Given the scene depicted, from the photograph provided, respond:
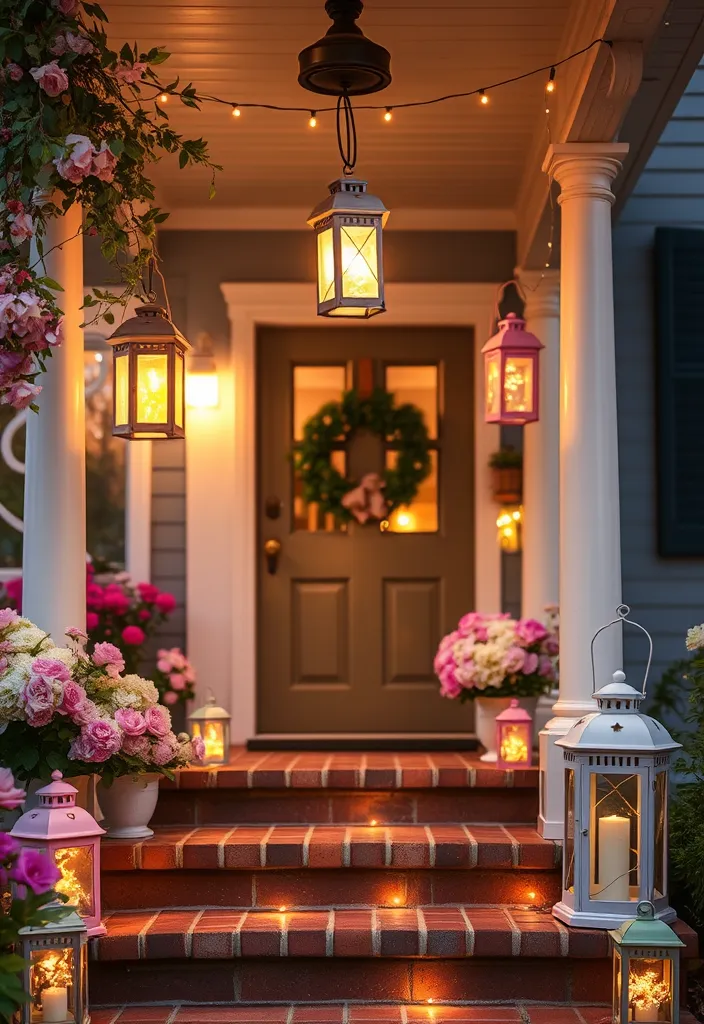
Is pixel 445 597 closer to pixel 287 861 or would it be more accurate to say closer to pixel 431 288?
pixel 431 288

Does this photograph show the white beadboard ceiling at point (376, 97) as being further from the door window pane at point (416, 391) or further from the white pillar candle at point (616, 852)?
the white pillar candle at point (616, 852)

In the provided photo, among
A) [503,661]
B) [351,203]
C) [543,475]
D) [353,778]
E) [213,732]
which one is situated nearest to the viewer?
[351,203]

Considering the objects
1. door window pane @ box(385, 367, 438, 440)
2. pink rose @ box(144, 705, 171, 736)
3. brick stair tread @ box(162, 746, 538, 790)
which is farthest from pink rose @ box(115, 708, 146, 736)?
door window pane @ box(385, 367, 438, 440)

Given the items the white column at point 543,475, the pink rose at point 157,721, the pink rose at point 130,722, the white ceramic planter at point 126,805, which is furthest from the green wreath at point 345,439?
the pink rose at point 130,722

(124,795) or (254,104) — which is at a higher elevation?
(254,104)

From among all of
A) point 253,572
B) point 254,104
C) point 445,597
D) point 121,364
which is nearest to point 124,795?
point 121,364

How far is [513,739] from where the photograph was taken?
4664 millimetres

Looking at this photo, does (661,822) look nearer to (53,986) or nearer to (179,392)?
(53,986)

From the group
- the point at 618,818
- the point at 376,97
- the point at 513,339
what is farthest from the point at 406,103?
the point at 618,818

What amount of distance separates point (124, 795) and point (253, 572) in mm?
1801

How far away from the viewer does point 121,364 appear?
156 inches

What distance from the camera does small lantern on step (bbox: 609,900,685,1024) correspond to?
318 cm

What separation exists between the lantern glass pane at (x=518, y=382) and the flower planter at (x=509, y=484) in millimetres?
1047

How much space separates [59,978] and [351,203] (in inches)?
88.6
